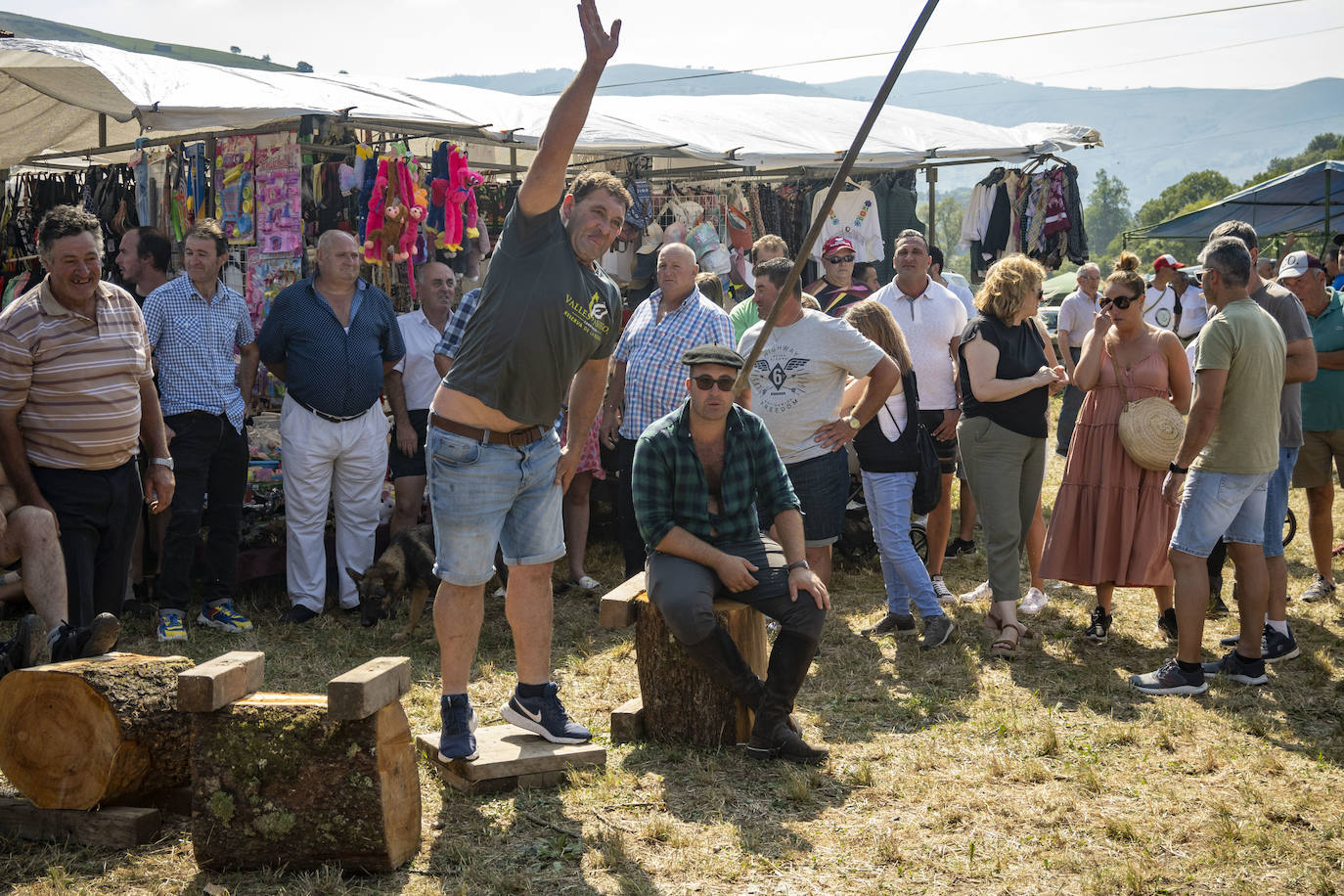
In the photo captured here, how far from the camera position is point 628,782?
13.0 feet

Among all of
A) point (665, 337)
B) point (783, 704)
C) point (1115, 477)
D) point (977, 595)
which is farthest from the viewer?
point (977, 595)

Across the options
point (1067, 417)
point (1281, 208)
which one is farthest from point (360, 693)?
point (1281, 208)

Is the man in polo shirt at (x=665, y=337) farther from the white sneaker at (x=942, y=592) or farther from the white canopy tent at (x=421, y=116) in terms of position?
the white canopy tent at (x=421, y=116)

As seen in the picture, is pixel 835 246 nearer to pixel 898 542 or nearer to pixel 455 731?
pixel 898 542

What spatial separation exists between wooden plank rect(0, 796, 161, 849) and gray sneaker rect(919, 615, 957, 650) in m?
3.62

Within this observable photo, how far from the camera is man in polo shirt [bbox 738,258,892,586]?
537 centimetres

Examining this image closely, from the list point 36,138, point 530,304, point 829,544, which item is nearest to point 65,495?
point 530,304

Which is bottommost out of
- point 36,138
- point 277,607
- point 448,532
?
point 277,607

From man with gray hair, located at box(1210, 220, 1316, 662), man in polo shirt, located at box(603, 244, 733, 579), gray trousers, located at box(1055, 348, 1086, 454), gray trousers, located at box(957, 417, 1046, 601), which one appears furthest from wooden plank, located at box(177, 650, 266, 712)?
gray trousers, located at box(1055, 348, 1086, 454)

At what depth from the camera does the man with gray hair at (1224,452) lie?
15.9 ft

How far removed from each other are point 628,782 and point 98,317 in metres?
2.76

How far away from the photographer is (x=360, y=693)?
118 inches

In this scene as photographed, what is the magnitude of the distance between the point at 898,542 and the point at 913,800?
2.17m

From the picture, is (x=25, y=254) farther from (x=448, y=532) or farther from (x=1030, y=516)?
(x=1030, y=516)
